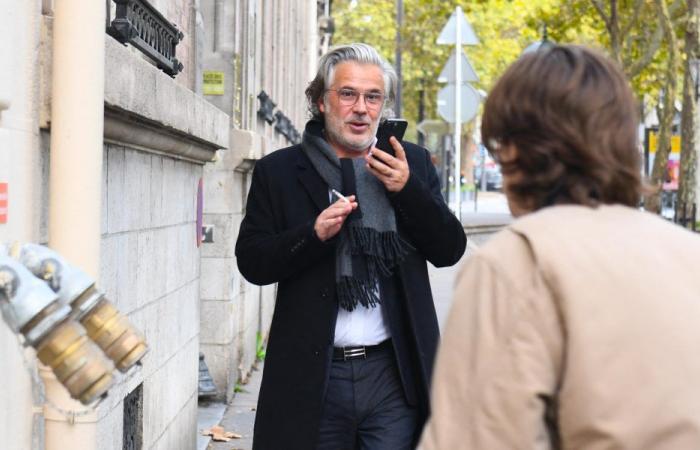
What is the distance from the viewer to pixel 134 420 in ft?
17.7

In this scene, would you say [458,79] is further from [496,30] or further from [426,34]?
[496,30]

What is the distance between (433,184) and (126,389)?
130cm

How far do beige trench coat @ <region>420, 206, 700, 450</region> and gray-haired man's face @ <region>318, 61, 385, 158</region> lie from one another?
2.32m

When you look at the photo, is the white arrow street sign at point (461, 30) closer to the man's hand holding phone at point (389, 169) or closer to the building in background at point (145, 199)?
the building in background at point (145, 199)

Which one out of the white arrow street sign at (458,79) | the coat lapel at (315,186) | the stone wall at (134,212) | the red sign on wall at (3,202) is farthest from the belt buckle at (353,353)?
the white arrow street sign at (458,79)

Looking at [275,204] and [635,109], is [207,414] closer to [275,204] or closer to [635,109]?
[275,204]

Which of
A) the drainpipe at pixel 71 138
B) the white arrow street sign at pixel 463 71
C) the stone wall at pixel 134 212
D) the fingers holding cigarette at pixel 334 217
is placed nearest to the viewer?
the stone wall at pixel 134 212

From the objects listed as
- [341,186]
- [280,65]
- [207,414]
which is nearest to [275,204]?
[341,186]

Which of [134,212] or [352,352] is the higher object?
[134,212]

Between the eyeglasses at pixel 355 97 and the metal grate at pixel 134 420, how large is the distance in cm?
147

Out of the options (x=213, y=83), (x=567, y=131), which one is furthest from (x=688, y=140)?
(x=567, y=131)

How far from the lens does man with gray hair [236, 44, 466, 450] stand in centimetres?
429

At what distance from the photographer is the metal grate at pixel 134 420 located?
530 cm

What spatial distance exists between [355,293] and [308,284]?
7.3 inches
